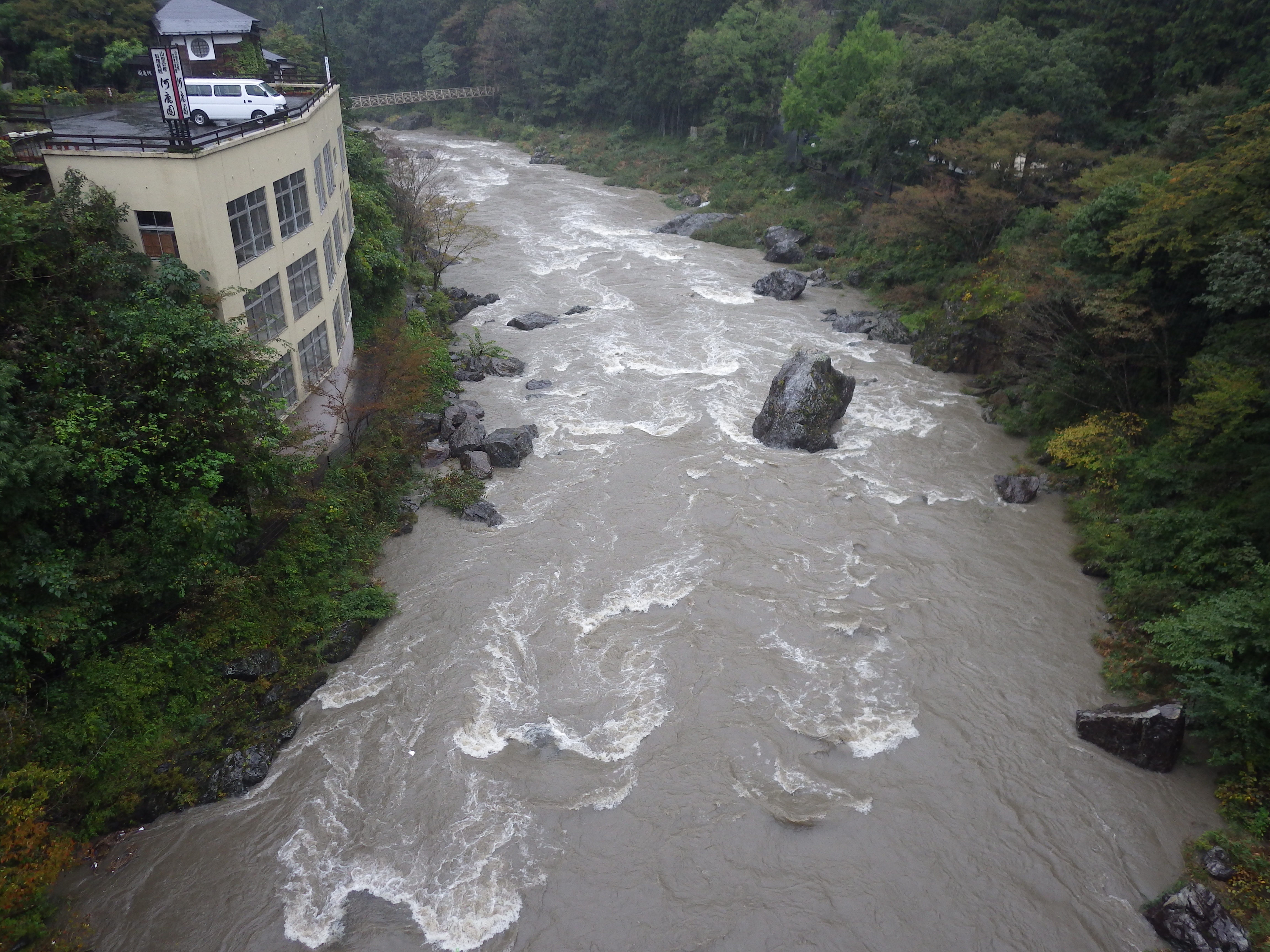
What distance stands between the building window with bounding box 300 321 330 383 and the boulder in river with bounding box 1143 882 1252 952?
18.9 m

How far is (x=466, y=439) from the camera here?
68.1ft

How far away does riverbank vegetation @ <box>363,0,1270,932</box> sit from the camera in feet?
47.2

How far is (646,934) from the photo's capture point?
1009 cm

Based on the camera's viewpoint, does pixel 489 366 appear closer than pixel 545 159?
Yes

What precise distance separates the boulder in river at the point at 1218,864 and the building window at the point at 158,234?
Answer: 758 inches

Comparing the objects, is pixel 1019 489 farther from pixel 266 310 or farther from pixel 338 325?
pixel 338 325

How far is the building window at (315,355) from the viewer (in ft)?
60.0

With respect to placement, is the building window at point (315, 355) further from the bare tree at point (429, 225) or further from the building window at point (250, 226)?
the bare tree at point (429, 225)

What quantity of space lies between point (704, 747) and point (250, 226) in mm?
13417

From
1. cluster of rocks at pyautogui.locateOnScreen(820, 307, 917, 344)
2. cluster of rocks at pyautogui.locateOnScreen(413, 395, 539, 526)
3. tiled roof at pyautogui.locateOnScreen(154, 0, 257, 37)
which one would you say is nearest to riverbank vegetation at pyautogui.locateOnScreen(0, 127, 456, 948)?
cluster of rocks at pyautogui.locateOnScreen(413, 395, 539, 526)

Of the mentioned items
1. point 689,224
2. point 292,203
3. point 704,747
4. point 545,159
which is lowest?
point 704,747

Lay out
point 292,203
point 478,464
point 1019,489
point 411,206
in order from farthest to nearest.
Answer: point 411,206
point 478,464
point 1019,489
point 292,203

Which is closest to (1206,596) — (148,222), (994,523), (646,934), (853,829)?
(994,523)

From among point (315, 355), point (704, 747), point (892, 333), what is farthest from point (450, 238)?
point (704, 747)
